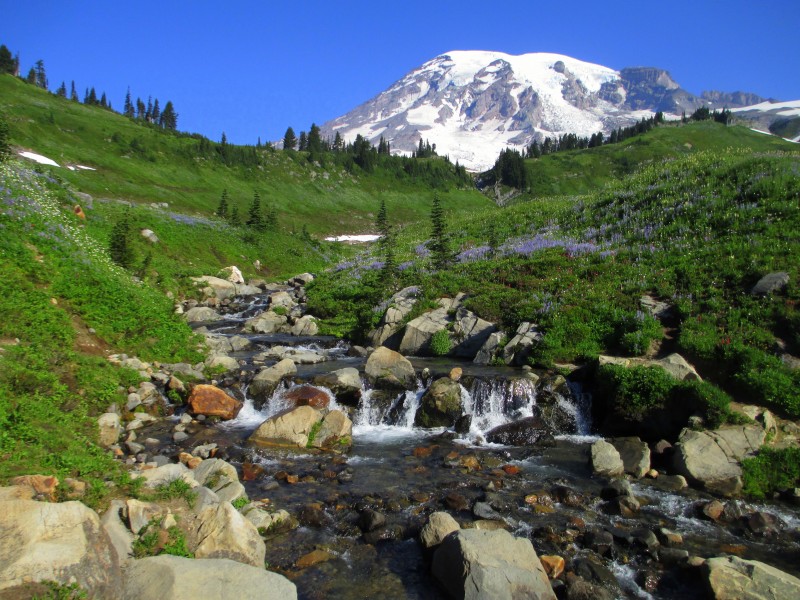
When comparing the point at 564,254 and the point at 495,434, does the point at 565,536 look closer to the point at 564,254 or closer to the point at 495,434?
the point at 495,434

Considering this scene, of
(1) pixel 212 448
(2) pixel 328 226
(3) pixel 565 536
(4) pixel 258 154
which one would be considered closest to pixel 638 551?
(3) pixel 565 536

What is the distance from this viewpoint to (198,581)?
612 centimetres

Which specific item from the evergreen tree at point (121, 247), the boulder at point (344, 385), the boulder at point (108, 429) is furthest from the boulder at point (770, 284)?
the evergreen tree at point (121, 247)

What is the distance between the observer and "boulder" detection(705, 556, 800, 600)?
6.96 metres

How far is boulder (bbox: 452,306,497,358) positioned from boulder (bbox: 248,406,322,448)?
895 cm

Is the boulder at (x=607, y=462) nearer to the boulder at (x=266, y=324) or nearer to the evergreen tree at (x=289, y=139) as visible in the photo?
the boulder at (x=266, y=324)

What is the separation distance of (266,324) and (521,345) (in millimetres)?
15904

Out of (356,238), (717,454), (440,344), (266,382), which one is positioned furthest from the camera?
(356,238)

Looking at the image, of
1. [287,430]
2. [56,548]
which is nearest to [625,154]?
[287,430]

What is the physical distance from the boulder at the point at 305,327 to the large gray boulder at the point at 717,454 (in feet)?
64.9

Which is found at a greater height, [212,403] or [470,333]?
[470,333]

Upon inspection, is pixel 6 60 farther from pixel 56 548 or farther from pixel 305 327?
pixel 56 548

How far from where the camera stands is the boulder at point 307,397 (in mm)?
15680

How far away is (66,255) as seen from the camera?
61.3 ft
